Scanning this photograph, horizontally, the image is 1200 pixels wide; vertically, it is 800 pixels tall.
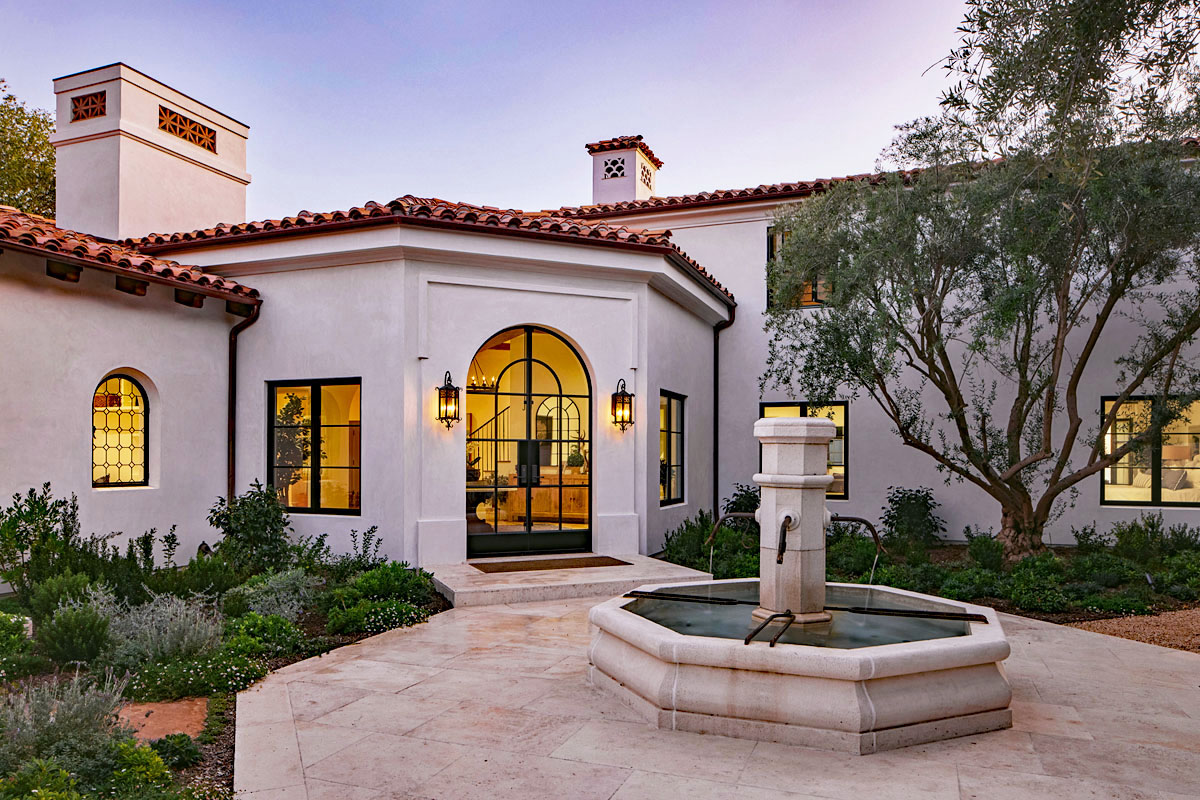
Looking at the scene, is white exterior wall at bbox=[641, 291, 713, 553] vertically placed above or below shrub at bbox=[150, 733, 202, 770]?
above

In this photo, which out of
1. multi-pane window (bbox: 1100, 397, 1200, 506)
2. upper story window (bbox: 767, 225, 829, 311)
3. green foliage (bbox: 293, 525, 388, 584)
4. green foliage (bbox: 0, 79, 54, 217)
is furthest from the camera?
green foliage (bbox: 0, 79, 54, 217)

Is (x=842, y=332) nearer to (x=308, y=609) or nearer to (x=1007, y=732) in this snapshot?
(x=1007, y=732)

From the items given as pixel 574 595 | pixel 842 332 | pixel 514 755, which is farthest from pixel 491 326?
pixel 514 755

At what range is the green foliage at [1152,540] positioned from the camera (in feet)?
33.9

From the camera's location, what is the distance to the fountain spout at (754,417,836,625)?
17.4ft

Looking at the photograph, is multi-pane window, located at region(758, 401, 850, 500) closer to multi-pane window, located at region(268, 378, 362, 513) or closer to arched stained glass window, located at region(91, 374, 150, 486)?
multi-pane window, located at region(268, 378, 362, 513)

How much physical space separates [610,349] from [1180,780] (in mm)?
7594

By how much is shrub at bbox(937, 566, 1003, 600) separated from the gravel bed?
3.45ft

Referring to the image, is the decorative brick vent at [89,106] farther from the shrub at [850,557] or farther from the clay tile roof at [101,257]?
the shrub at [850,557]

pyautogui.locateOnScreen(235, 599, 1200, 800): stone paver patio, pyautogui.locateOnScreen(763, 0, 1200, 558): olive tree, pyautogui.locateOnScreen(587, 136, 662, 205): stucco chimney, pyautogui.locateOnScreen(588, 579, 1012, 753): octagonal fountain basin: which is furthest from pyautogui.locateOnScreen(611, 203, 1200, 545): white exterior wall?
pyautogui.locateOnScreen(588, 579, 1012, 753): octagonal fountain basin

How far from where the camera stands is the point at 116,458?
30.7ft

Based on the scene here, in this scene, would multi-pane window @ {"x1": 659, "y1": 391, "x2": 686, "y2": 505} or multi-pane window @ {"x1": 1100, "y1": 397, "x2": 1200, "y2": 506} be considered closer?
multi-pane window @ {"x1": 659, "y1": 391, "x2": 686, "y2": 505}

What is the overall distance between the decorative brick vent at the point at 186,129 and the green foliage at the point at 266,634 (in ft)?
33.1

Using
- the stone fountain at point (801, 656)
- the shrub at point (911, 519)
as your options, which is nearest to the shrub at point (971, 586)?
the shrub at point (911, 519)
